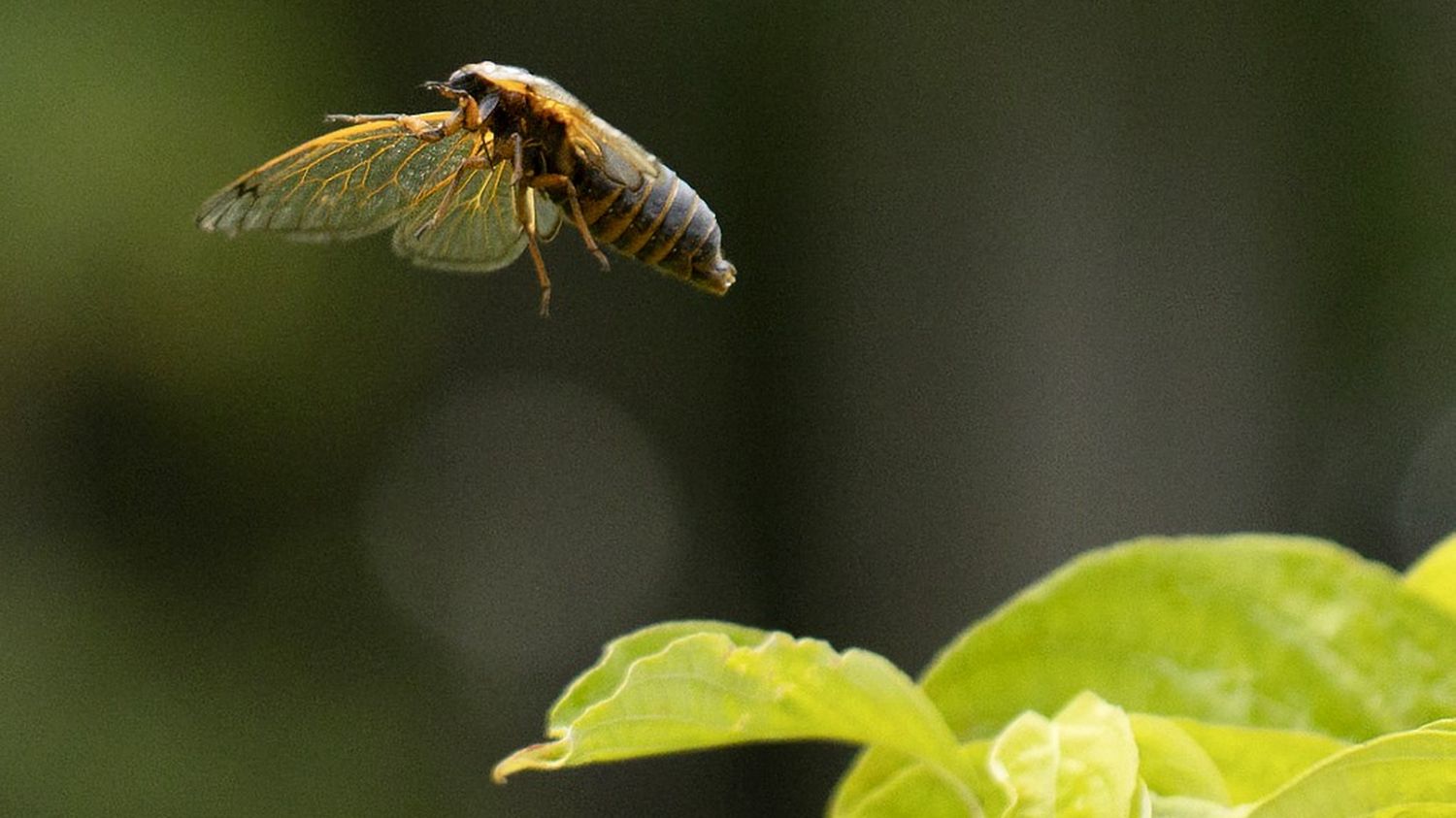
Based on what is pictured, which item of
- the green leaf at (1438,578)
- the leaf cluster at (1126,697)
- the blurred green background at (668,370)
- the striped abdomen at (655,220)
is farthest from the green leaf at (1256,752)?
the blurred green background at (668,370)

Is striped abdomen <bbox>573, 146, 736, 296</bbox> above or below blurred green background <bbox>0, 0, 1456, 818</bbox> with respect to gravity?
above

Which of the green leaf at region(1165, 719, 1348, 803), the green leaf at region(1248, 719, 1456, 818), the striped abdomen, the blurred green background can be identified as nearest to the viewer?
the green leaf at region(1248, 719, 1456, 818)

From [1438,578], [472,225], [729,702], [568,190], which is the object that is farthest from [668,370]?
[729,702]

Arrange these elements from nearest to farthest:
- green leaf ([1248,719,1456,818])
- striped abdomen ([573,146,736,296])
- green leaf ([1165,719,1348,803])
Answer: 1. green leaf ([1248,719,1456,818])
2. green leaf ([1165,719,1348,803])
3. striped abdomen ([573,146,736,296])

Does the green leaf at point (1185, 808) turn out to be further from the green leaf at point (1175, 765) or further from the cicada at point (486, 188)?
the cicada at point (486, 188)

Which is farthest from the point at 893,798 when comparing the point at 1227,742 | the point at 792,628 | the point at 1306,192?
the point at 792,628

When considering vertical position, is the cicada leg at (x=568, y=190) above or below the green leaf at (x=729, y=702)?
above

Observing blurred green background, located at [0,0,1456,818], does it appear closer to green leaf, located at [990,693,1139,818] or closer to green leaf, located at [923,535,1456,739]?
green leaf, located at [923,535,1456,739]

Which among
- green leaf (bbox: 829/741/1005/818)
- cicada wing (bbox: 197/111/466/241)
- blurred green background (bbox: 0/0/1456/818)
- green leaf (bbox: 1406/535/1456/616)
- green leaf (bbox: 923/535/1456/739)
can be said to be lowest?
blurred green background (bbox: 0/0/1456/818)

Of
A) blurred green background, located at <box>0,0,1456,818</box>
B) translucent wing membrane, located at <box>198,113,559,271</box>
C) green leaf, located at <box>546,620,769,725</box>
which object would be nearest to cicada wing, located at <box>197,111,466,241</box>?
translucent wing membrane, located at <box>198,113,559,271</box>
